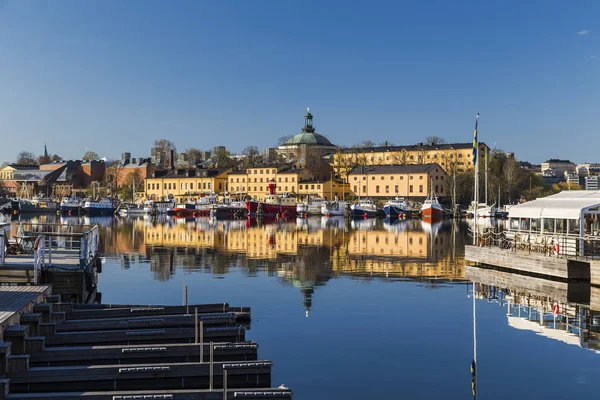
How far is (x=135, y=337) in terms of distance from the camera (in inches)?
718

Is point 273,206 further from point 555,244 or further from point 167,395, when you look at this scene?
point 167,395

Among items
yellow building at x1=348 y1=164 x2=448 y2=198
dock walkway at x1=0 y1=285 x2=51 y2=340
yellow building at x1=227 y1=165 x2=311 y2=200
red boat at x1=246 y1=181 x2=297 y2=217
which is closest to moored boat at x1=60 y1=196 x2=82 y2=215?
red boat at x1=246 y1=181 x2=297 y2=217

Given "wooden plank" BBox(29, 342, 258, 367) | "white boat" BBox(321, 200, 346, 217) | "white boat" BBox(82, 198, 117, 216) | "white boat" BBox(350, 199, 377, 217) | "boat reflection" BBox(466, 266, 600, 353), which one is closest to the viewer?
"wooden plank" BBox(29, 342, 258, 367)

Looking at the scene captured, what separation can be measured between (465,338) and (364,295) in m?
9.32

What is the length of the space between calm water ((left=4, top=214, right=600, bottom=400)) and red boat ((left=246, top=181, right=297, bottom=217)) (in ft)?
288

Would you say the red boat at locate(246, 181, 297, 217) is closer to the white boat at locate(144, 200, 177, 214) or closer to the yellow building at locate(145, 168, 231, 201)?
the white boat at locate(144, 200, 177, 214)

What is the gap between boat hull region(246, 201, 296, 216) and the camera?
453ft

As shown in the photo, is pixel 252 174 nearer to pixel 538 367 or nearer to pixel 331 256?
pixel 331 256

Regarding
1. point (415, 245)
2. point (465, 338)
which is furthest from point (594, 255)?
point (415, 245)

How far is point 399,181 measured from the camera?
158375mm

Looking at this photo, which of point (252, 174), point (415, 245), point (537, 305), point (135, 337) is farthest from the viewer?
point (252, 174)

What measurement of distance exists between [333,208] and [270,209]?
12657 mm

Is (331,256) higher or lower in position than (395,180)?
lower

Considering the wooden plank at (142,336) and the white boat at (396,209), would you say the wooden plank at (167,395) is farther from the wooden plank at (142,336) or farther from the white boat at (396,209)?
the white boat at (396,209)
